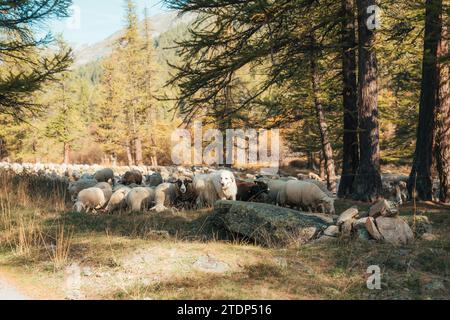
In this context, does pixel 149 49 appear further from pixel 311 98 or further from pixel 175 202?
pixel 175 202

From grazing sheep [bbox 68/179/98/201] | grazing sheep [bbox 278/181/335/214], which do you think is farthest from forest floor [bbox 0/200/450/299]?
grazing sheep [bbox 68/179/98/201]

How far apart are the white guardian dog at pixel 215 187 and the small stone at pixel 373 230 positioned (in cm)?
531

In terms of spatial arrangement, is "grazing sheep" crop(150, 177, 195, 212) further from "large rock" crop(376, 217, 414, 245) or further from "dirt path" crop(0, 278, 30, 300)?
"dirt path" crop(0, 278, 30, 300)

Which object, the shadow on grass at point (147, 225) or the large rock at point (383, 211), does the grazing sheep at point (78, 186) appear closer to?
the shadow on grass at point (147, 225)

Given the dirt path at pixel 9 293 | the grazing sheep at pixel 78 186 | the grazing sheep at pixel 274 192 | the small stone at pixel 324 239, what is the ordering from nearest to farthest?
the dirt path at pixel 9 293
the small stone at pixel 324 239
the grazing sheep at pixel 274 192
the grazing sheep at pixel 78 186

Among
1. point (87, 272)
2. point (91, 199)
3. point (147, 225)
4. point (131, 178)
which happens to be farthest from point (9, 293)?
Result: point (131, 178)

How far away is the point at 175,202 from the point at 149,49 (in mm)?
31903

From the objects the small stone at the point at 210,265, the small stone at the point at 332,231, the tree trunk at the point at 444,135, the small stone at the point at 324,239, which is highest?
the tree trunk at the point at 444,135

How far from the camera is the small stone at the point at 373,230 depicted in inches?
263

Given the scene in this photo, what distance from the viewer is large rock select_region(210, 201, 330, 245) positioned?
24.0 feet

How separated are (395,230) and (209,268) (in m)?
3.10

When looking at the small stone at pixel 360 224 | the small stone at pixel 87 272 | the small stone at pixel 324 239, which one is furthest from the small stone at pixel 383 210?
the small stone at pixel 87 272

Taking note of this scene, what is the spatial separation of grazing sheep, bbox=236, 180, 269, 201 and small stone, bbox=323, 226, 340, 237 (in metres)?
5.63
